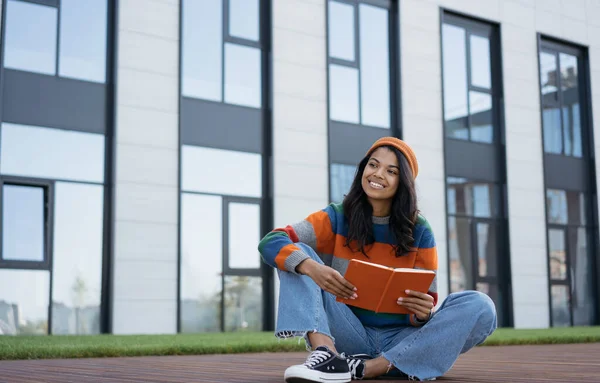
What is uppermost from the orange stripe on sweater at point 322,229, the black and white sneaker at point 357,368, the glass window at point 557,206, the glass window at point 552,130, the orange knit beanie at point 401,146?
the glass window at point 552,130

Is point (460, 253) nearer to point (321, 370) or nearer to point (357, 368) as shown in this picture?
point (357, 368)

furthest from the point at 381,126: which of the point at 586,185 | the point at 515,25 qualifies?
the point at 586,185

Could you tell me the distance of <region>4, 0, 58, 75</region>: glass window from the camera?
9.83m

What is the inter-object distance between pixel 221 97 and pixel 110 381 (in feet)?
28.1

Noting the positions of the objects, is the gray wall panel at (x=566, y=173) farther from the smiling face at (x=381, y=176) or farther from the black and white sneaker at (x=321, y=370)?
the black and white sneaker at (x=321, y=370)

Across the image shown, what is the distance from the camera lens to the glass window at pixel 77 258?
971cm

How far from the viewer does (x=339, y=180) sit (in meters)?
12.5

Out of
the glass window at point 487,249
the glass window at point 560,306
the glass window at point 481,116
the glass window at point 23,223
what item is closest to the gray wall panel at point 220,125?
the glass window at point 23,223

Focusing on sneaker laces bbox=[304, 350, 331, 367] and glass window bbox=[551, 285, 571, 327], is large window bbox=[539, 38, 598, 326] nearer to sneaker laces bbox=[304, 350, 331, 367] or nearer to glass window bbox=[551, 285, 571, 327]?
glass window bbox=[551, 285, 571, 327]

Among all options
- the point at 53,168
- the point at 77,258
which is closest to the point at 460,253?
the point at 77,258

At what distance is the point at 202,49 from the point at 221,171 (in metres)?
1.73

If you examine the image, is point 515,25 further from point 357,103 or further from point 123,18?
point 123,18

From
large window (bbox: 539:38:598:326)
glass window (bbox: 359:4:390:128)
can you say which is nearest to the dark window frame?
large window (bbox: 539:38:598:326)

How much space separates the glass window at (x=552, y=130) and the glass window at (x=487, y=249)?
82.2 inches
